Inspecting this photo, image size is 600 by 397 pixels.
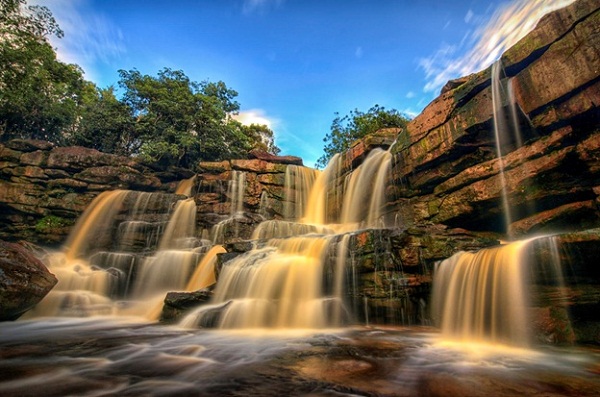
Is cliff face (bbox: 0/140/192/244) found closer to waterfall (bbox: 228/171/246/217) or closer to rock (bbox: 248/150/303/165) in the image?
waterfall (bbox: 228/171/246/217)

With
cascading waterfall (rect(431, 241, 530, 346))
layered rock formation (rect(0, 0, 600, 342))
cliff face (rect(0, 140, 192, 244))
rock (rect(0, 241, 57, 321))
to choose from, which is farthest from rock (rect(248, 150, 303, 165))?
cascading waterfall (rect(431, 241, 530, 346))

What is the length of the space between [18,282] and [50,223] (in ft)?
41.0

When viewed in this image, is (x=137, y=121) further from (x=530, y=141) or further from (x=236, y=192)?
(x=530, y=141)

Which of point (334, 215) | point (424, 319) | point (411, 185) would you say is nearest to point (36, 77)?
point (334, 215)

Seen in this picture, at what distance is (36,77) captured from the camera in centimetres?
1825

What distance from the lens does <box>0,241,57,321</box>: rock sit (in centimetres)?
763

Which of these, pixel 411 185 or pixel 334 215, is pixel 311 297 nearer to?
pixel 411 185

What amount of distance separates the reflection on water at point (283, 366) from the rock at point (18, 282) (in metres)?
2.04

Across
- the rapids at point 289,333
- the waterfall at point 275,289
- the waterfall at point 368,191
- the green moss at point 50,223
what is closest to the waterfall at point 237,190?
the rapids at point 289,333

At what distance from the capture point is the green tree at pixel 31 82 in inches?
623

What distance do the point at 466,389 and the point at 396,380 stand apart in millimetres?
699

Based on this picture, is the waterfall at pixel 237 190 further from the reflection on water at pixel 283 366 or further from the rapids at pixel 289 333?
the reflection on water at pixel 283 366

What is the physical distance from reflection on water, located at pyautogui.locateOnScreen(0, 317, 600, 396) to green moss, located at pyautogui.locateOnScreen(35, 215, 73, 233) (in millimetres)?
14266

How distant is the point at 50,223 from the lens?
57.9ft
